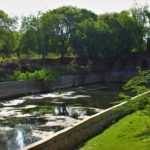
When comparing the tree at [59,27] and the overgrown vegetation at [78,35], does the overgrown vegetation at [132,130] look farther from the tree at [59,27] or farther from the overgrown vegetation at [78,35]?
the tree at [59,27]

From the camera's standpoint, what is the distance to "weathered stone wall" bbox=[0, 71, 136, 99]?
44250 mm

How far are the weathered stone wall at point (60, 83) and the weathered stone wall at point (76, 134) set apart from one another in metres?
23.3

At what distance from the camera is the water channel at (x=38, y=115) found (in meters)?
21.5

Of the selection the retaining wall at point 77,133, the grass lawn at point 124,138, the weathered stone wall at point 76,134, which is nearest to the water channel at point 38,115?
the retaining wall at point 77,133

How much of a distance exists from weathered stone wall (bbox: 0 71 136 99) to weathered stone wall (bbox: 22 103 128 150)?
76.3 ft

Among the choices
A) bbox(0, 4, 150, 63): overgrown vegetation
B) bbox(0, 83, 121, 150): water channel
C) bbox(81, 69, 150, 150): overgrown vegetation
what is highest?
bbox(0, 4, 150, 63): overgrown vegetation

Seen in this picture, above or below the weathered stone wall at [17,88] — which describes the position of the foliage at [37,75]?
above

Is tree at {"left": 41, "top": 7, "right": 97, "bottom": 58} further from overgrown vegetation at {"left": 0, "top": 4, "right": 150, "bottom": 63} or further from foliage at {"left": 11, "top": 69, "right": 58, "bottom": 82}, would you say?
foliage at {"left": 11, "top": 69, "right": 58, "bottom": 82}


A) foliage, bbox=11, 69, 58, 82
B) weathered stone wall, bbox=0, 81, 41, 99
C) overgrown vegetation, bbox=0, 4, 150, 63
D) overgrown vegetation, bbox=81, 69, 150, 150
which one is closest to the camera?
overgrown vegetation, bbox=81, 69, 150, 150

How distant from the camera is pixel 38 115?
2969 centimetres

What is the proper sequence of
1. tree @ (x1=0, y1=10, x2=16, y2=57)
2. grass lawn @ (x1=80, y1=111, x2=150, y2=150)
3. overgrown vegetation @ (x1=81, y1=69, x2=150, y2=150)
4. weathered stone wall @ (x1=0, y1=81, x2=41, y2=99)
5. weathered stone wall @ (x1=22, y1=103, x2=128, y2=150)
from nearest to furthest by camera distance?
overgrown vegetation @ (x1=81, y1=69, x2=150, y2=150), weathered stone wall @ (x1=22, y1=103, x2=128, y2=150), grass lawn @ (x1=80, y1=111, x2=150, y2=150), weathered stone wall @ (x1=0, y1=81, x2=41, y2=99), tree @ (x1=0, y1=10, x2=16, y2=57)

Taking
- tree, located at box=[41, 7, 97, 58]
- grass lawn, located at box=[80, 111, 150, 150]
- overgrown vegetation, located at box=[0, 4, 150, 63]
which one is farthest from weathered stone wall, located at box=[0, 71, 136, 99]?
grass lawn, located at box=[80, 111, 150, 150]

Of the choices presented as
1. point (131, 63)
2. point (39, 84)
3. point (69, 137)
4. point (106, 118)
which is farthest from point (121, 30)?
point (69, 137)

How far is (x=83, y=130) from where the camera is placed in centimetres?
1723
